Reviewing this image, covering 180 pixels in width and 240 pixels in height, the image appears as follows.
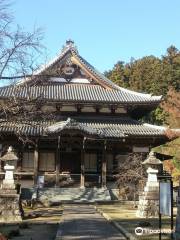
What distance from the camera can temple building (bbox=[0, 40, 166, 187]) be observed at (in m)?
32.3

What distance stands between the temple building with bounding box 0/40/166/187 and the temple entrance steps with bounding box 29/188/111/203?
0.71m

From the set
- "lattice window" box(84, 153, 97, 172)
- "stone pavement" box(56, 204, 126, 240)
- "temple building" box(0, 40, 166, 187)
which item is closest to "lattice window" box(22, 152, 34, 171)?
"temple building" box(0, 40, 166, 187)

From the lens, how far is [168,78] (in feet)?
261

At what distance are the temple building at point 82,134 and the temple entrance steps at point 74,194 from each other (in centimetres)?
71

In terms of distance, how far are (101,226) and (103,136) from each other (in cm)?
1570

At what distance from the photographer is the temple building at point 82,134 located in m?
32.3

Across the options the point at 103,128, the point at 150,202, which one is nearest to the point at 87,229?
the point at 150,202

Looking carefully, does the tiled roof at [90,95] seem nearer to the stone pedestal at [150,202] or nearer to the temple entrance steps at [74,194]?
the temple entrance steps at [74,194]

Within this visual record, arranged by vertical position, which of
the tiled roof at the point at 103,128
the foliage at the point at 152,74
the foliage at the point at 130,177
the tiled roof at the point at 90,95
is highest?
the foliage at the point at 152,74

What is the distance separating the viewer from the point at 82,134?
31.9m

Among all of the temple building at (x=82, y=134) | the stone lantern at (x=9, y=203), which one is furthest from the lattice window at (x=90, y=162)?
the stone lantern at (x=9, y=203)

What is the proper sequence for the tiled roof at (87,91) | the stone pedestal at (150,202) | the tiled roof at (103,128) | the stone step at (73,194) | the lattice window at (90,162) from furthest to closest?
the tiled roof at (87,91), the lattice window at (90,162), the tiled roof at (103,128), the stone step at (73,194), the stone pedestal at (150,202)

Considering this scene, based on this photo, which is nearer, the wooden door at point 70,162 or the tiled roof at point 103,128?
the tiled roof at point 103,128

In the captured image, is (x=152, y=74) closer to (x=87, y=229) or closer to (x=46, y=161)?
(x=46, y=161)
